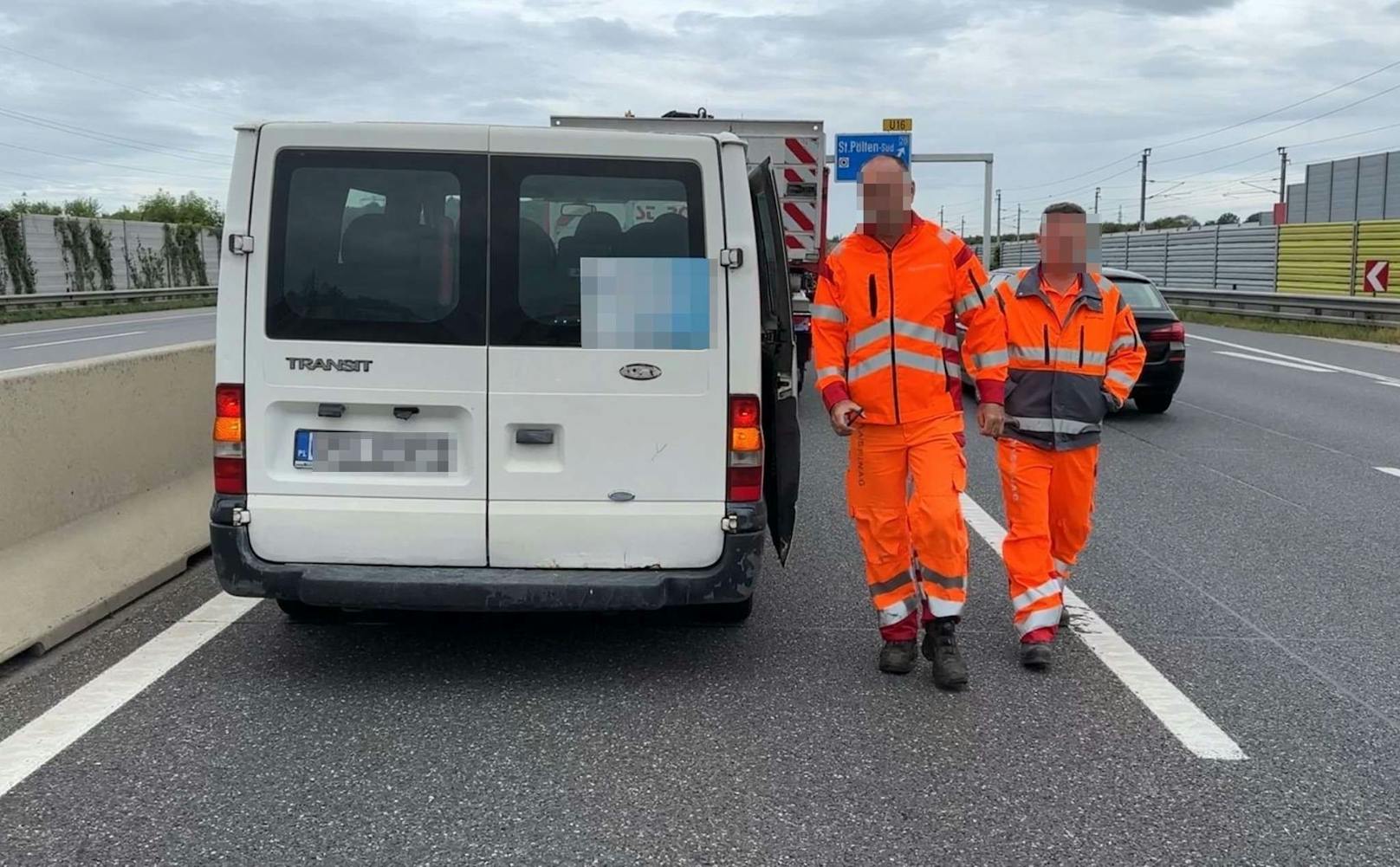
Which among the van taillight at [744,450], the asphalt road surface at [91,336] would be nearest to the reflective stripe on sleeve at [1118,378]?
the van taillight at [744,450]

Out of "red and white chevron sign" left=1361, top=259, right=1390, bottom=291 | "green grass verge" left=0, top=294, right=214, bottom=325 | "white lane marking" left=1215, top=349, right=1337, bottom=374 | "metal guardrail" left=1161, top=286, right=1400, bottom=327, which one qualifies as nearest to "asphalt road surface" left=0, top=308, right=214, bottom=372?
"green grass verge" left=0, top=294, right=214, bottom=325

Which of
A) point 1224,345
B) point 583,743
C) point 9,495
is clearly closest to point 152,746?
point 583,743

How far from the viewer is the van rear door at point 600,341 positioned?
Result: 4250mm

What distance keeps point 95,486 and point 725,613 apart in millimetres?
3062

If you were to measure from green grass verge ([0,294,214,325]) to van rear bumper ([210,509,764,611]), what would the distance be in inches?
1093

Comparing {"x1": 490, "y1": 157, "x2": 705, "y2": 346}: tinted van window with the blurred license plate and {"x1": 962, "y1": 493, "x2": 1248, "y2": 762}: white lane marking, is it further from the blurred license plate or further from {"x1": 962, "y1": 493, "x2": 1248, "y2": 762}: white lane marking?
{"x1": 962, "y1": 493, "x2": 1248, "y2": 762}: white lane marking

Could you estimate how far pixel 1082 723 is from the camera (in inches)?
165

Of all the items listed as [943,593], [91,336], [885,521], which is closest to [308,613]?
[885,521]

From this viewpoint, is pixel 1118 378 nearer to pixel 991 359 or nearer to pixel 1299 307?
pixel 991 359

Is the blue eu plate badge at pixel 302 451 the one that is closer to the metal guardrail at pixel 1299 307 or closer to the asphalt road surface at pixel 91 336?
the asphalt road surface at pixel 91 336

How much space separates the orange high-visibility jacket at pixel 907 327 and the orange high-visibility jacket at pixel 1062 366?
0.92ft

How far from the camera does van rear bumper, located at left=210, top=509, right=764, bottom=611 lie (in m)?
4.27

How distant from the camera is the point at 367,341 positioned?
13.9 feet

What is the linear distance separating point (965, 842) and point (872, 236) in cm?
224
